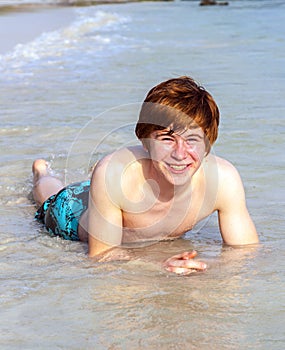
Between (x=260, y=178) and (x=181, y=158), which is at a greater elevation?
(x=181, y=158)

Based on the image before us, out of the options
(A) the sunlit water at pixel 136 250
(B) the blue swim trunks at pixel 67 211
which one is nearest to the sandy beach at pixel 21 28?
(A) the sunlit water at pixel 136 250

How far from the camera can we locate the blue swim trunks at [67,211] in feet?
14.8

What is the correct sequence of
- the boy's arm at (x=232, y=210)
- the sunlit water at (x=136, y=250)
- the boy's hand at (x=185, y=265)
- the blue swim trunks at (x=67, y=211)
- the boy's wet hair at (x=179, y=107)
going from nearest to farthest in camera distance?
the sunlit water at (x=136, y=250)
the boy's wet hair at (x=179, y=107)
the boy's hand at (x=185, y=265)
the boy's arm at (x=232, y=210)
the blue swim trunks at (x=67, y=211)

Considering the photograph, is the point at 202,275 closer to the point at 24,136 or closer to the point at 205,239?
the point at 205,239

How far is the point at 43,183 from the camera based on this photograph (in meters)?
5.43

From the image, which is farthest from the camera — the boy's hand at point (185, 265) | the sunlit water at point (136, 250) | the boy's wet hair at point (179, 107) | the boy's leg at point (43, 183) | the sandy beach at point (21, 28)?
the sandy beach at point (21, 28)

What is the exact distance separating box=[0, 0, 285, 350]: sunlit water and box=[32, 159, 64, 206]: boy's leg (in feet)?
0.33

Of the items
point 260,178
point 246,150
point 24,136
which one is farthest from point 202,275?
point 24,136

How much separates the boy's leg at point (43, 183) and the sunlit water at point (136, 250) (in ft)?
0.33

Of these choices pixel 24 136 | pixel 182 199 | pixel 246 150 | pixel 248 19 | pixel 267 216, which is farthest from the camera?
pixel 248 19

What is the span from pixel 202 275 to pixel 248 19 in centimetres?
2081

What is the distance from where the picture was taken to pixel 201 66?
1207 centimetres

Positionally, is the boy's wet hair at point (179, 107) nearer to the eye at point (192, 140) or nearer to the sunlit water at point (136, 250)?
the eye at point (192, 140)

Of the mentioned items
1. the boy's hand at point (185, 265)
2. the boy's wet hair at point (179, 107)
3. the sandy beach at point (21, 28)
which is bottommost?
the sandy beach at point (21, 28)
